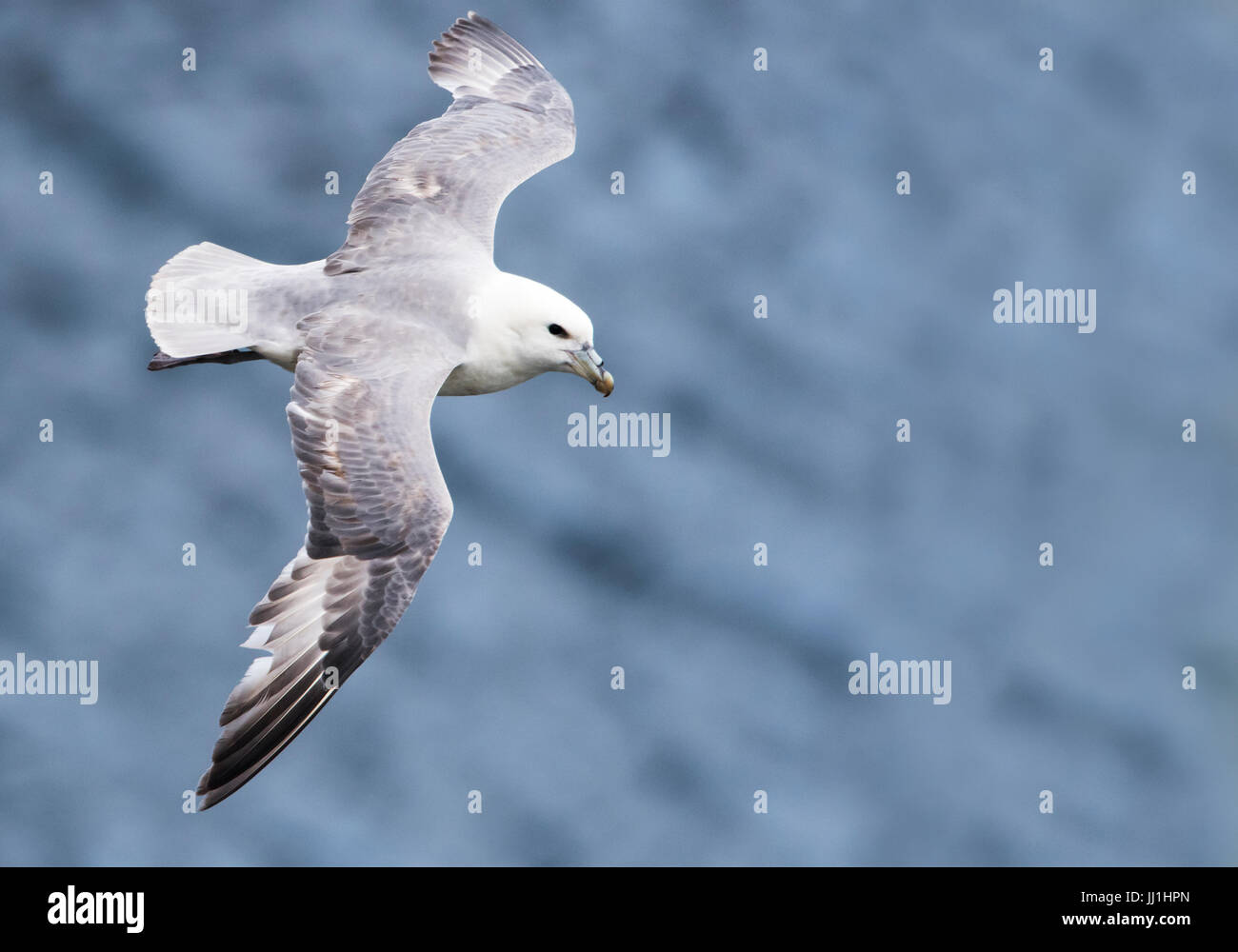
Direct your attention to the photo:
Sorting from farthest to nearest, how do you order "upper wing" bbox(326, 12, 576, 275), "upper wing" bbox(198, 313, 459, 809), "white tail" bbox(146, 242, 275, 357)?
"upper wing" bbox(326, 12, 576, 275) → "white tail" bbox(146, 242, 275, 357) → "upper wing" bbox(198, 313, 459, 809)

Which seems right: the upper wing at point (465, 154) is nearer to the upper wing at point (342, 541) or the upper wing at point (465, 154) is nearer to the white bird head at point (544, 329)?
the white bird head at point (544, 329)

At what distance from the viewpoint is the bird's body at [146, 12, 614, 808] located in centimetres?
788

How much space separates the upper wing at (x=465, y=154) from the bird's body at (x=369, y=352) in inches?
0.5

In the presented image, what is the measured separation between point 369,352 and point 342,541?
0.94m

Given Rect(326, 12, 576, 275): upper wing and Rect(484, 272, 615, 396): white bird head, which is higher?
Rect(326, 12, 576, 275): upper wing

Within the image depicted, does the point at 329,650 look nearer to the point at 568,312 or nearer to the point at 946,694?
the point at 568,312

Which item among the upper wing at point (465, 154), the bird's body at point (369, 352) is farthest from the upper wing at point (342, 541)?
the upper wing at point (465, 154)

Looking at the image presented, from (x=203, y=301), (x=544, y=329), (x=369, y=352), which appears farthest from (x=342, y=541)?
(x=203, y=301)

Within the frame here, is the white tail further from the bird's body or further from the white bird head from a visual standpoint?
the white bird head

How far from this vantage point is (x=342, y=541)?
7.97 meters

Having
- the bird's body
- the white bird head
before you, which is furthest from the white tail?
the white bird head

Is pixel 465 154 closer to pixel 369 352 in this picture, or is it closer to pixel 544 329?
pixel 544 329

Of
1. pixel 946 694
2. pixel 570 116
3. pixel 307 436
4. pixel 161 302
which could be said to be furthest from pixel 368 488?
pixel 946 694

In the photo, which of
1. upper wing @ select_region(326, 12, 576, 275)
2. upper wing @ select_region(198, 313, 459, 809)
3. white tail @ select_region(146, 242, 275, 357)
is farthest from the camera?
upper wing @ select_region(326, 12, 576, 275)
